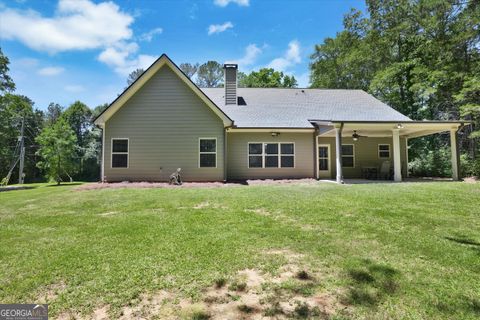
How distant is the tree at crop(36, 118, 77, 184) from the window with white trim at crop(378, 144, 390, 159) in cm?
1996

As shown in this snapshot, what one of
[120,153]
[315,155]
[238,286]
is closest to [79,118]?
[120,153]

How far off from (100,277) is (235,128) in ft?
37.8

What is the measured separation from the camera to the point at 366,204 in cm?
673

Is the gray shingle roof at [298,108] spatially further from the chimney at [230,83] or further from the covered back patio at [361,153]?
the covered back patio at [361,153]

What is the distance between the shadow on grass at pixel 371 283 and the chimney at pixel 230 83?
14.5 metres

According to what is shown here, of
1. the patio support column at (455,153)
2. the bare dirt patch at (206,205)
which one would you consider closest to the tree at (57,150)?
the bare dirt patch at (206,205)

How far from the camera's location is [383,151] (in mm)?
16125

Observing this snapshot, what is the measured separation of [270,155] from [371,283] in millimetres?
12077

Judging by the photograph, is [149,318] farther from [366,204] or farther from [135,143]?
[135,143]

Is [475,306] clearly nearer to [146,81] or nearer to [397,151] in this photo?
[397,151]

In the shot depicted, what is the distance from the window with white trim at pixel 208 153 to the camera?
44.5 ft

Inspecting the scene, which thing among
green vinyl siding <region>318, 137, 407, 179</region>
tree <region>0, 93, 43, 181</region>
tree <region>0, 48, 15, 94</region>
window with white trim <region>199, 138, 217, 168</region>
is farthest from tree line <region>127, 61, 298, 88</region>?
window with white trim <region>199, 138, 217, 168</region>

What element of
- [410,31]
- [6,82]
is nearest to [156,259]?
[410,31]

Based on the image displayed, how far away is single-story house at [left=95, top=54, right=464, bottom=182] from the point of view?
1320 cm
